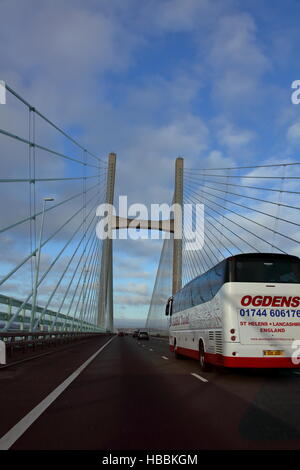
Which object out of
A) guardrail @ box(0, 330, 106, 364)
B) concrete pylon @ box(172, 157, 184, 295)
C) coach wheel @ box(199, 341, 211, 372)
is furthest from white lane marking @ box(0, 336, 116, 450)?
concrete pylon @ box(172, 157, 184, 295)

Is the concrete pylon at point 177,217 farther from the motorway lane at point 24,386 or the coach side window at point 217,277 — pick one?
the coach side window at point 217,277

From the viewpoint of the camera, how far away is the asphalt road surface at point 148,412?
5.33m

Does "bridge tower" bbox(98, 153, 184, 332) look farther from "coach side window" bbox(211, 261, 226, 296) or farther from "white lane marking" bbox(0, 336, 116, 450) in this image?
"white lane marking" bbox(0, 336, 116, 450)

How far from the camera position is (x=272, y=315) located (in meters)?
11.5

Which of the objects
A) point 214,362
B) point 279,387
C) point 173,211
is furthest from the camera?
point 173,211

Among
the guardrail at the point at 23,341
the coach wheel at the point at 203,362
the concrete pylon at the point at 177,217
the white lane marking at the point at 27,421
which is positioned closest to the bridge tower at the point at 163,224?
the concrete pylon at the point at 177,217

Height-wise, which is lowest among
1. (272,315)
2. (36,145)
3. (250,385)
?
(250,385)

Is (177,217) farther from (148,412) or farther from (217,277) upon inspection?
(148,412)

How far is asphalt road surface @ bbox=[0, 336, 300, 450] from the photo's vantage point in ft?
17.5

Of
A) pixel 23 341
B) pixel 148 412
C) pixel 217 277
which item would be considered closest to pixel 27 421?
pixel 148 412

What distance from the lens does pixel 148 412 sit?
707 cm
